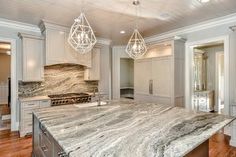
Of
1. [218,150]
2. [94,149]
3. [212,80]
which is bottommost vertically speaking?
[218,150]

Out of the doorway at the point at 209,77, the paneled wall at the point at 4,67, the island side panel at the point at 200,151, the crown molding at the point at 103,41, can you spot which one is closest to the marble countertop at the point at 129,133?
the island side panel at the point at 200,151

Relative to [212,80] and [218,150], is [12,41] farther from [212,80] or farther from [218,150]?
[212,80]

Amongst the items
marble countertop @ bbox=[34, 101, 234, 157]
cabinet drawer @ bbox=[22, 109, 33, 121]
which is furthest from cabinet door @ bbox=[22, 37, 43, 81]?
marble countertop @ bbox=[34, 101, 234, 157]

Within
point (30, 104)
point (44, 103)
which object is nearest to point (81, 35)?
point (44, 103)

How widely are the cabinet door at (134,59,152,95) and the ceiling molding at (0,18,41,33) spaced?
2978 millimetres

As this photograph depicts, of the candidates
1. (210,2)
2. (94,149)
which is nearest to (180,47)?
(210,2)

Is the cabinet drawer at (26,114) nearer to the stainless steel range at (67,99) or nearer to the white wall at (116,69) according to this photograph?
the stainless steel range at (67,99)

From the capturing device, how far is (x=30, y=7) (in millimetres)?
2982

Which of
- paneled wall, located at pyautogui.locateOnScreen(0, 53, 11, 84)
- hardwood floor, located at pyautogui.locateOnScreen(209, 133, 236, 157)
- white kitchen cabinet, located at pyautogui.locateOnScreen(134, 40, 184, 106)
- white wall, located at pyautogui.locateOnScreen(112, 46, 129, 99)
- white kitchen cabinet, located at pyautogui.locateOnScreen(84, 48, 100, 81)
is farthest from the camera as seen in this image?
paneled wall, located at pyautogui.locateOnScreen(0, 53, 11, 84)

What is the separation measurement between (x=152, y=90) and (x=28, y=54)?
334 centimetres

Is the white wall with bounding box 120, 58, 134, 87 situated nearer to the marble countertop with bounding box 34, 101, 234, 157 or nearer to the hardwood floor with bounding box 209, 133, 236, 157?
the hardwood floor with bounding box 209, 133, 236, 157

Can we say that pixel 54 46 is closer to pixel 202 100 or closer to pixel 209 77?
pixel 202 100

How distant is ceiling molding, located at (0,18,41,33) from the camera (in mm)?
3702

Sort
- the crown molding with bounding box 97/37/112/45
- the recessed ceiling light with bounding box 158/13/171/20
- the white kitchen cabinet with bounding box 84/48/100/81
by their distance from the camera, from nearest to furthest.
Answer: the recessed ceiling light with bounding box 158/13/171/20
the white kitchen cabinet with bounding box 84/48/100/81
the crown molding with bounding box 97/37/112/45
